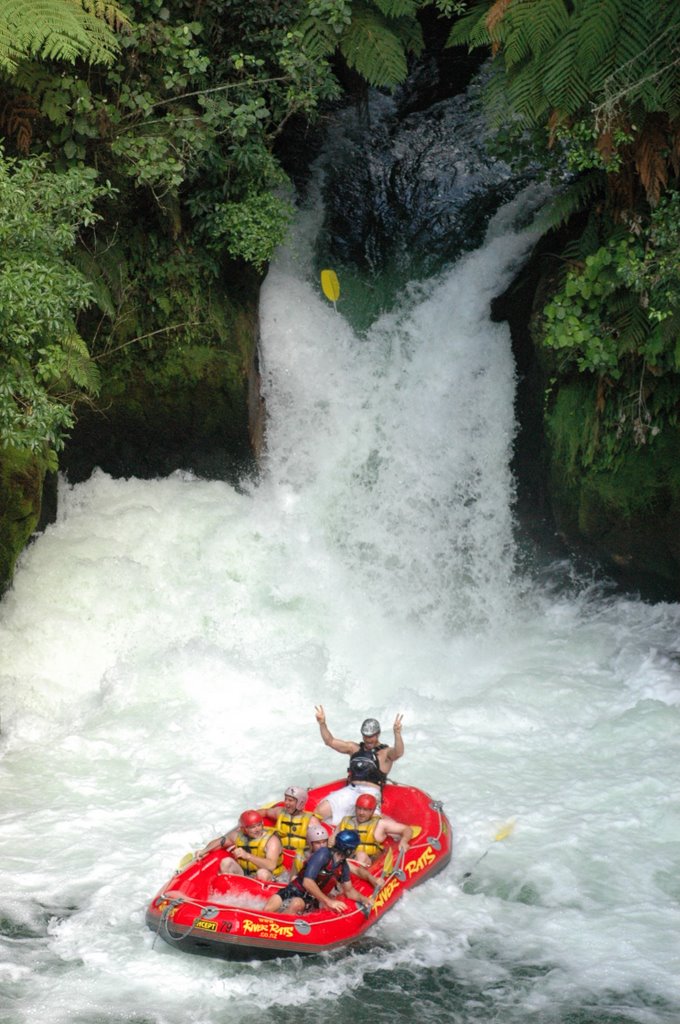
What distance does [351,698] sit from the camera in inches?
376

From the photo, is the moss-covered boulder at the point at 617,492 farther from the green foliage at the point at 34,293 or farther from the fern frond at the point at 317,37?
the green foliage at the point at 34,293

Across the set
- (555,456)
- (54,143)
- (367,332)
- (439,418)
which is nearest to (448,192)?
(367,332)

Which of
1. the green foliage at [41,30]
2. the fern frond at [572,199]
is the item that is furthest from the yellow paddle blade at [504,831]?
the green foliage at [41,30]

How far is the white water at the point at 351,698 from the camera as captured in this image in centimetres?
641

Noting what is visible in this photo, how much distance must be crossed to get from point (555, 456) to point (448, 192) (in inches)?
122

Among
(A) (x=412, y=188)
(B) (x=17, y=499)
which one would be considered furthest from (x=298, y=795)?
(A) (x=412, y=188)

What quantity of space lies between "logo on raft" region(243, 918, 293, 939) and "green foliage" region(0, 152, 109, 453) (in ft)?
10.5

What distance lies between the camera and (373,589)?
416 inches

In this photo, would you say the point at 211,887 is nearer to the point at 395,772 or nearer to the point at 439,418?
the point at 395,772

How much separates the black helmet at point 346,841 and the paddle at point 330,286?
19.4 ft

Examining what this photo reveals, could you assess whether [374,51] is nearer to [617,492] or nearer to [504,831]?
[617,492]

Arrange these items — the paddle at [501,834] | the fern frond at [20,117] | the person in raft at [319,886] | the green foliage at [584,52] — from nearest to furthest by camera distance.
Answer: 1. the person in raft at [319,886]
2. the paddle at [501,834]
3. the green foliage at [584,52]
4. the fern frond at [20,117]

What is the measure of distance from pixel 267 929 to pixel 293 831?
72 cm

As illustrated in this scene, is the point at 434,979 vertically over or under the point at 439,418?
under
